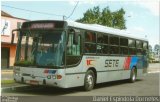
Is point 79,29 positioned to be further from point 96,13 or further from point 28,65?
point 96,13

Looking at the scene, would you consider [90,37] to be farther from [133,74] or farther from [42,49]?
[133,74]

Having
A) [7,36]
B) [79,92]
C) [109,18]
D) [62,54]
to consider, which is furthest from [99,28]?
[109,18]

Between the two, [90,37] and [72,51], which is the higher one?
[90,37]

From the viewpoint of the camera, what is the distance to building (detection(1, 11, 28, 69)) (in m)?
37.9

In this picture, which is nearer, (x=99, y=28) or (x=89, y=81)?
(x=89, y=81)

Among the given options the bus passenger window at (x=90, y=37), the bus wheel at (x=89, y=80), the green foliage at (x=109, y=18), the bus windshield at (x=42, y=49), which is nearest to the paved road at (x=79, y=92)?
the bus wheel at (x=89, y=80)

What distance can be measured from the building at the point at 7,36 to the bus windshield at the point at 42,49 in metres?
22.4

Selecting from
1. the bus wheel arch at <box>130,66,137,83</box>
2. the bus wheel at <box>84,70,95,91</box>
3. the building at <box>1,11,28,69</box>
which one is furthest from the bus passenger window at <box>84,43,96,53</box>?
the building at <box>1,11,28,69</box>

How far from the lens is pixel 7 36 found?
3844 centimetres

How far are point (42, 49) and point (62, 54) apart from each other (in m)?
0.87

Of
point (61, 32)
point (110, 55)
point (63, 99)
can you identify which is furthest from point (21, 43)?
point (110, 55)

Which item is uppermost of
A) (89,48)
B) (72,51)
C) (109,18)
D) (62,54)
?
(109,18)

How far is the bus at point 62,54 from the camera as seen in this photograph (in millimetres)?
14664

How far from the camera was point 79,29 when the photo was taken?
52.9ft
